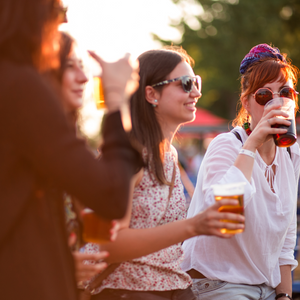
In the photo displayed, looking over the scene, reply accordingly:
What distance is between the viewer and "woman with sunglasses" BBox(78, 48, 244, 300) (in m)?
1.73

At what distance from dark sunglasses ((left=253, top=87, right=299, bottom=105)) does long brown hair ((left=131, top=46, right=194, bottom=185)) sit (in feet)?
2.02

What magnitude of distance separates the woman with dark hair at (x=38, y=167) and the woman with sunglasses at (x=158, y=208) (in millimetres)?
550

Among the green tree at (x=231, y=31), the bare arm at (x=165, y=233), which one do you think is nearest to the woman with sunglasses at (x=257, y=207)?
the bare arm at (x=165, y=233)

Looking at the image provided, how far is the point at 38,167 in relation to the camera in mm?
1131

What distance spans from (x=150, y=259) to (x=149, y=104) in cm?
92

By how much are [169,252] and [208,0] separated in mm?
25584

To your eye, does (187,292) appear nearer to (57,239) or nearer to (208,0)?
(57,239)

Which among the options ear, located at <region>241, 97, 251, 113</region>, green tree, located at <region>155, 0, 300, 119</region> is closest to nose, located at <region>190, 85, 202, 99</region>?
ear, located at <region>241, 97, 251, 113</region>

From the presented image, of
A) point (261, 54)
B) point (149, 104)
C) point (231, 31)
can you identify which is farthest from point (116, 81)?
point (231, 31)

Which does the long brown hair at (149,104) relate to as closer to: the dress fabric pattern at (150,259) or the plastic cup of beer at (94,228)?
the dress fabric pattern at (150,259)

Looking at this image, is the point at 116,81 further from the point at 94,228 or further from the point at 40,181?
the point at 94,228

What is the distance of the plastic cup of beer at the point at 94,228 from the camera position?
1.54m

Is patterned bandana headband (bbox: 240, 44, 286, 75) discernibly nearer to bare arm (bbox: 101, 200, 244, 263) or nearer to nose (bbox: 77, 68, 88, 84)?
bare arm (bbox: 101, 200, 244, 263)

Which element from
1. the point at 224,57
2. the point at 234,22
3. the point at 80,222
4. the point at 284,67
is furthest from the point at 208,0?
the point at 80,222
